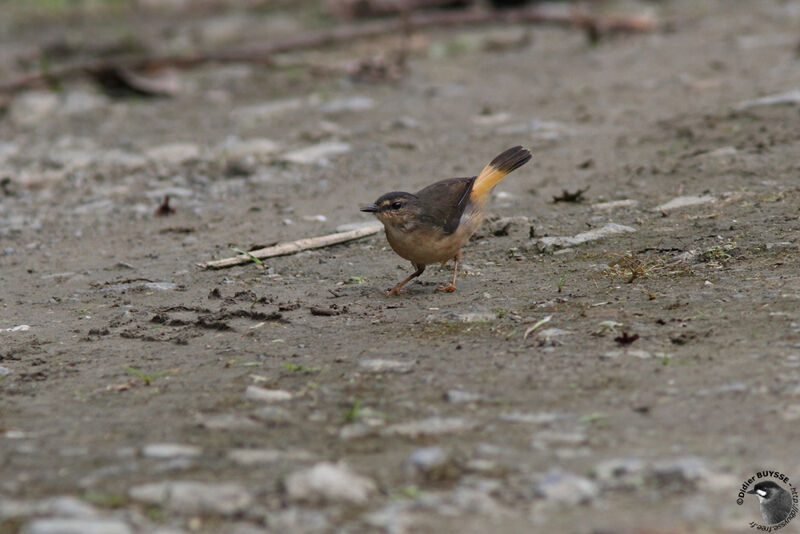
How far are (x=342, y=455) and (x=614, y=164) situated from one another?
4503 millimetres

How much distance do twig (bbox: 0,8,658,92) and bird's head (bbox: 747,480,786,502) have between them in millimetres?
8584

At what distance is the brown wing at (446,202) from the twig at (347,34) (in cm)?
546

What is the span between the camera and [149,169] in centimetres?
755

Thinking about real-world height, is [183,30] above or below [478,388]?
above

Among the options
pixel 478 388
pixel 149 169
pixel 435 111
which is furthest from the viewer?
pixel 435 111

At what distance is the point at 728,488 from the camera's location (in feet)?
8.48

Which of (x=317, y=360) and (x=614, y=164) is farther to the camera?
(x=614, y=164)

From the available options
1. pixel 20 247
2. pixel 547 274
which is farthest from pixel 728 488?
pixel 20 247

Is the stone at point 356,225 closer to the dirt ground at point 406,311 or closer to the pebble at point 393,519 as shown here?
the dirt ground at point 406,311

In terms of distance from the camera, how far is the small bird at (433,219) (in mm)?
5000

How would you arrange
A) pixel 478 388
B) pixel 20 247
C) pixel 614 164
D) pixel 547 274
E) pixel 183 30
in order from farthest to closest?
pixel 183 30, pixel 614 164, pixel 20 247, pixel 547 274, pixel 478 388

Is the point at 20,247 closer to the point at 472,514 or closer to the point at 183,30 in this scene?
the point at 472,514

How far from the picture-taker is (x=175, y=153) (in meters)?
7.82

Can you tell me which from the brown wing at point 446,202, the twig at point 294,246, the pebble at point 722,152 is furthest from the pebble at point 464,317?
the pebble at point 722,152
